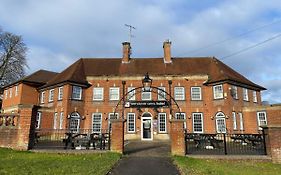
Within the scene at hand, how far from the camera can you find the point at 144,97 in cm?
2862

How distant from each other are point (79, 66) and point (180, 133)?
820 inches

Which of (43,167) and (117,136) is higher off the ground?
(117,136)

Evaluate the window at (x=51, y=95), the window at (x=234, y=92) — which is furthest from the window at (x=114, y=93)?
the window at (x=234, y=92)

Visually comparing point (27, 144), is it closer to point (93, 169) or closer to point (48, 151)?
point (48, 151)

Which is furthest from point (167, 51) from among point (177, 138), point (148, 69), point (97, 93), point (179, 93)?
point (177, 138)

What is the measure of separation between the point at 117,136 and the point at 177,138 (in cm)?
329

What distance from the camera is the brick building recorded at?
86.9ft

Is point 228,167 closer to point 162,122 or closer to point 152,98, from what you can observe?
point 162,122

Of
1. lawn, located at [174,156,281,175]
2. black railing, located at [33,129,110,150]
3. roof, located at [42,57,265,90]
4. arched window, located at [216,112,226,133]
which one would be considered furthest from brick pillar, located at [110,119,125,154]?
arched window, located at [216,112,226,133]

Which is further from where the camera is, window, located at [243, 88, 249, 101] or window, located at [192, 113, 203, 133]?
window, located at [243, 88, 249, 101]

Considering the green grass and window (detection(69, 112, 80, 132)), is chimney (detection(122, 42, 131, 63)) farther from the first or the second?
the green grass

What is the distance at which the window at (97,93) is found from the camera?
28617mm

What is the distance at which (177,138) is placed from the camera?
13.0 metres

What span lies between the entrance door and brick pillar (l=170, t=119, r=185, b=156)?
14.1 metres
